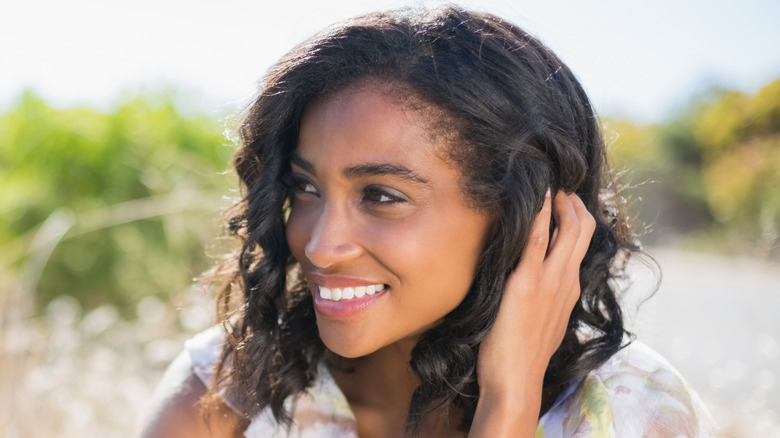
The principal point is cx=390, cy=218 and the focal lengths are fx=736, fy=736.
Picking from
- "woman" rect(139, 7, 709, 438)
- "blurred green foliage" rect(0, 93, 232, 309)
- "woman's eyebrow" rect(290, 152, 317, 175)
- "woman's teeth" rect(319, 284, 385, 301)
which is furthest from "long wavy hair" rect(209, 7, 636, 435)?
"blurred green foliage" rect(0, 93, 232, 309)

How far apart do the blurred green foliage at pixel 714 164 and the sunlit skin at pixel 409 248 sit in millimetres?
4071

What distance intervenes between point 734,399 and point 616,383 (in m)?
1.68

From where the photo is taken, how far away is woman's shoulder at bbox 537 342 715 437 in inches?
76.1

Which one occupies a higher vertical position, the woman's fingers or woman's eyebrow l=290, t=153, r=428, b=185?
woman's eyebrow l=290, t=153, r=428, b=185

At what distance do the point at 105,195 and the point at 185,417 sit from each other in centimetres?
342

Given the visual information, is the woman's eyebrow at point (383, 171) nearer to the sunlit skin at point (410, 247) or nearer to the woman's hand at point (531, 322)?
the sunlit skin at point (410, 247)

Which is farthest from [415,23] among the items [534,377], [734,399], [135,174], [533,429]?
[135,174]

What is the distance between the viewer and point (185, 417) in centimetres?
223

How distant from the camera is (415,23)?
1989 mm

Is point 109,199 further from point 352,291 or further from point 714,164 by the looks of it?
point 714,164

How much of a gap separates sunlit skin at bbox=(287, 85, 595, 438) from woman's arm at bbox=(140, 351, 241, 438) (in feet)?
1.65

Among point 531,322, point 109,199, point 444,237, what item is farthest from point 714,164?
point 444,237

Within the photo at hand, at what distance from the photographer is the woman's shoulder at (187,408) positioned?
2.22m

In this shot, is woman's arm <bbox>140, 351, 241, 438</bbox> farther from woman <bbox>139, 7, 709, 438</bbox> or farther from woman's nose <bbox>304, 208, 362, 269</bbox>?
woman's nose <bbox>304, 208, 362, 269</bbox>
